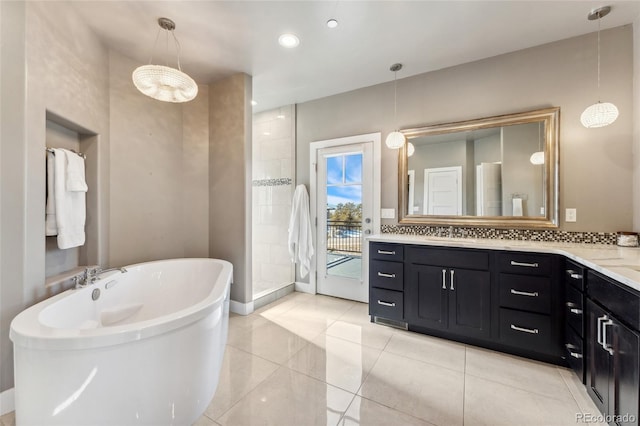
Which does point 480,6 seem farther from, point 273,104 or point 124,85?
point 124,85

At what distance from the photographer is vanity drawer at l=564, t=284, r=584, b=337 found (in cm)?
Result: 167

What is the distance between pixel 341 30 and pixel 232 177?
6.26ft

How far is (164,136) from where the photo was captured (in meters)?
2.99

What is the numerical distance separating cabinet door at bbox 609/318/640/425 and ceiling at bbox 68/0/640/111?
2303 millimetres

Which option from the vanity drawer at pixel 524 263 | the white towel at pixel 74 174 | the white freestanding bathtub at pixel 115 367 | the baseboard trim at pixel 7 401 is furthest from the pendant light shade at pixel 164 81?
the vanity drawer at pixel 524 263

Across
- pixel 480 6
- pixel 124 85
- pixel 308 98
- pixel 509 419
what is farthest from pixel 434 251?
pixel 124 85

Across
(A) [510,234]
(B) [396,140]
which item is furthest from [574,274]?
(B) [396,140]

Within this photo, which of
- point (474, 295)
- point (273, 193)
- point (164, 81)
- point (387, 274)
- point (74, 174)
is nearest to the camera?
point (164, 81)

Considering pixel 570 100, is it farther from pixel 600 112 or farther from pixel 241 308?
pixel 241 308

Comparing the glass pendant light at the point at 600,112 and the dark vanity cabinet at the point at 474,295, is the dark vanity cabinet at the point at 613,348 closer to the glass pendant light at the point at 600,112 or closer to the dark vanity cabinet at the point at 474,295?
the dark vanity cabinet at the point at 474,295

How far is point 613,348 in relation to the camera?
1.33 metres

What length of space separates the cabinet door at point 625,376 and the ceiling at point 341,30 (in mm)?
2303

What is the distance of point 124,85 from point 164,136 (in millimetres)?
585

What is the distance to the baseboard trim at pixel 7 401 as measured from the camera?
1.51 m
